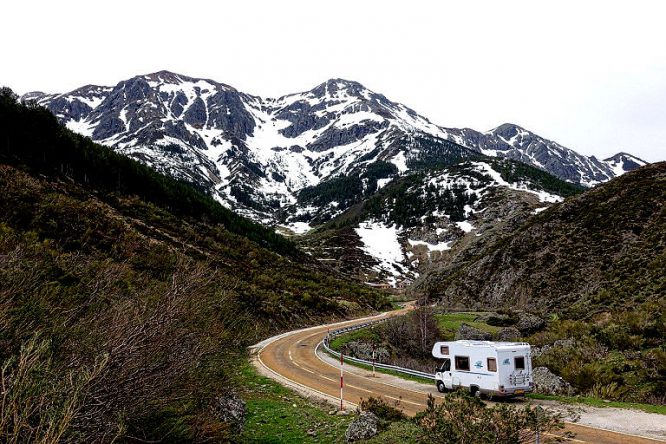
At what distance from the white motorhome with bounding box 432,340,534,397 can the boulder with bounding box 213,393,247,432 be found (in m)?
9.10

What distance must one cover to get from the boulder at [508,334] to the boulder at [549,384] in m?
14.6

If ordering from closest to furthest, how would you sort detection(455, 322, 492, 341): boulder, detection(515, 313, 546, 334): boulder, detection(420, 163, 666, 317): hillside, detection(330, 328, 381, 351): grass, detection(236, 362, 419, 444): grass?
detection(236, 362, 419, 444): grass < detection(455, 322, 492, 341): boulder < detection(330, 328, 381, 351): grass < detection(515, 313, 546, 334): boulder < detection(420, 163, 666, 317): hillside

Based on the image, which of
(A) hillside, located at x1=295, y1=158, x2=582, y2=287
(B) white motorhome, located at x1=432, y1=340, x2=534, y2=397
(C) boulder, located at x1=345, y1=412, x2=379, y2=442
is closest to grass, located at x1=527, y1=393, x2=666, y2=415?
(B) white motorhome, located at x1=432, y1=340, x2=534, y2=397

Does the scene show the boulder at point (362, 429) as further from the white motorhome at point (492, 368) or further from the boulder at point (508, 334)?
the boulder at point (508, 334)

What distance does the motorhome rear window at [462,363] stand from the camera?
17.0 meters

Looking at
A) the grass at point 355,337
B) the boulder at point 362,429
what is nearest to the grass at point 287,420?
the boulder at point 362,429

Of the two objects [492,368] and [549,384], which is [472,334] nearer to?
[549,384]

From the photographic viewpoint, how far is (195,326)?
8477mm

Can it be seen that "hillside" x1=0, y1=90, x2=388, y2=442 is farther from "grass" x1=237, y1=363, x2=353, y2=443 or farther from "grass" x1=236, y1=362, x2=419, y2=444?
"grass" x1=236, y1=362, x2=419, y2=444

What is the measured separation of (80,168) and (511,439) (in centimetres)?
6724

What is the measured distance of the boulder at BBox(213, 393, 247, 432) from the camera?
10.1 m

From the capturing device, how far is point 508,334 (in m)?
32.7

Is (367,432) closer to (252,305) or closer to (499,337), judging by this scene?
(499,337)

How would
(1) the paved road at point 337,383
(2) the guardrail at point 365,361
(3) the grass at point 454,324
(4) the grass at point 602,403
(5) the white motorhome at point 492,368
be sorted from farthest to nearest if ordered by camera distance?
(3) the grass at point 454,324, (2) the guardrail at point 365,361, (5) the white motorhome at point 492,368, (4) the grass at point 602,403, (1) the paved road at point 337,383
